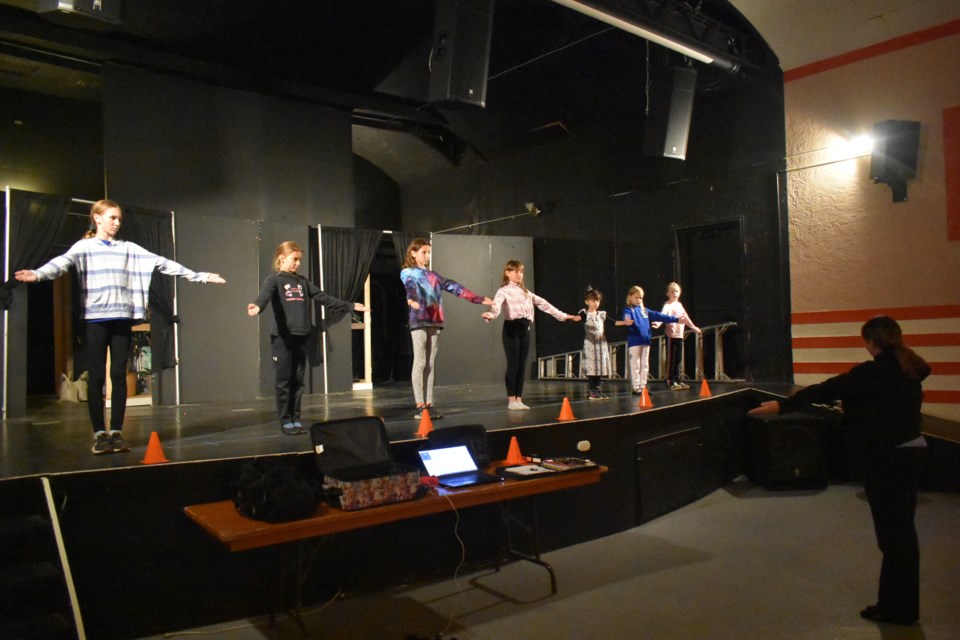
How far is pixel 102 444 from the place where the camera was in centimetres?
362

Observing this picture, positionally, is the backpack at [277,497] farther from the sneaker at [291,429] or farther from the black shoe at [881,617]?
the black shoe at [881,617]

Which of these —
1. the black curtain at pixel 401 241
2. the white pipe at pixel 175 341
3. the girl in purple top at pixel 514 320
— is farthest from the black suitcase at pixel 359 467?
the black curtain at pixel 401 241

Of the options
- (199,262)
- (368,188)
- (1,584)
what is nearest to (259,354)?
(199,262)

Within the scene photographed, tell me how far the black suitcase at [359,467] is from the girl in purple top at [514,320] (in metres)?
2.27

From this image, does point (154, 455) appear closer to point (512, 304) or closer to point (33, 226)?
point (512, 304)

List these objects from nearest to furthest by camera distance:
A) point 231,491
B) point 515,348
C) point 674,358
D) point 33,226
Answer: point 231,491
point 515,348
point 33,226
point 674,358

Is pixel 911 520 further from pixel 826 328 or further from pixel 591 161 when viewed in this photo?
pixel 591 161

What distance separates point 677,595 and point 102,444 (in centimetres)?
313

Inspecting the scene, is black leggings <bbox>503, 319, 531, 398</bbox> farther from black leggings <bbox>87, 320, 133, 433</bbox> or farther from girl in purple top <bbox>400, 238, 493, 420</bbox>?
black leggings <bbox>87, 320, 133, 433</bbox>

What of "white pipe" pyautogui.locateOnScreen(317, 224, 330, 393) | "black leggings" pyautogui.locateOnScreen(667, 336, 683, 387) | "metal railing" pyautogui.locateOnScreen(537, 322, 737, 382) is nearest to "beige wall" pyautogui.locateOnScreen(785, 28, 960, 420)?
"metal railing" pyautogui.locateOnScreen(537, 322, 737, 382)

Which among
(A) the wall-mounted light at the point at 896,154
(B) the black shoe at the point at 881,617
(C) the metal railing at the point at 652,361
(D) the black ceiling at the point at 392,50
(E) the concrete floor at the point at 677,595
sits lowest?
(E) the concrete floor at the point at 677,595

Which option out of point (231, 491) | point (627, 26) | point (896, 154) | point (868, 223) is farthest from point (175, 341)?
point (896, 154)

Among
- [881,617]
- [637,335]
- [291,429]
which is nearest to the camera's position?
[881,617]

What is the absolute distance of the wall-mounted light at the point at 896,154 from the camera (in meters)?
6.71
